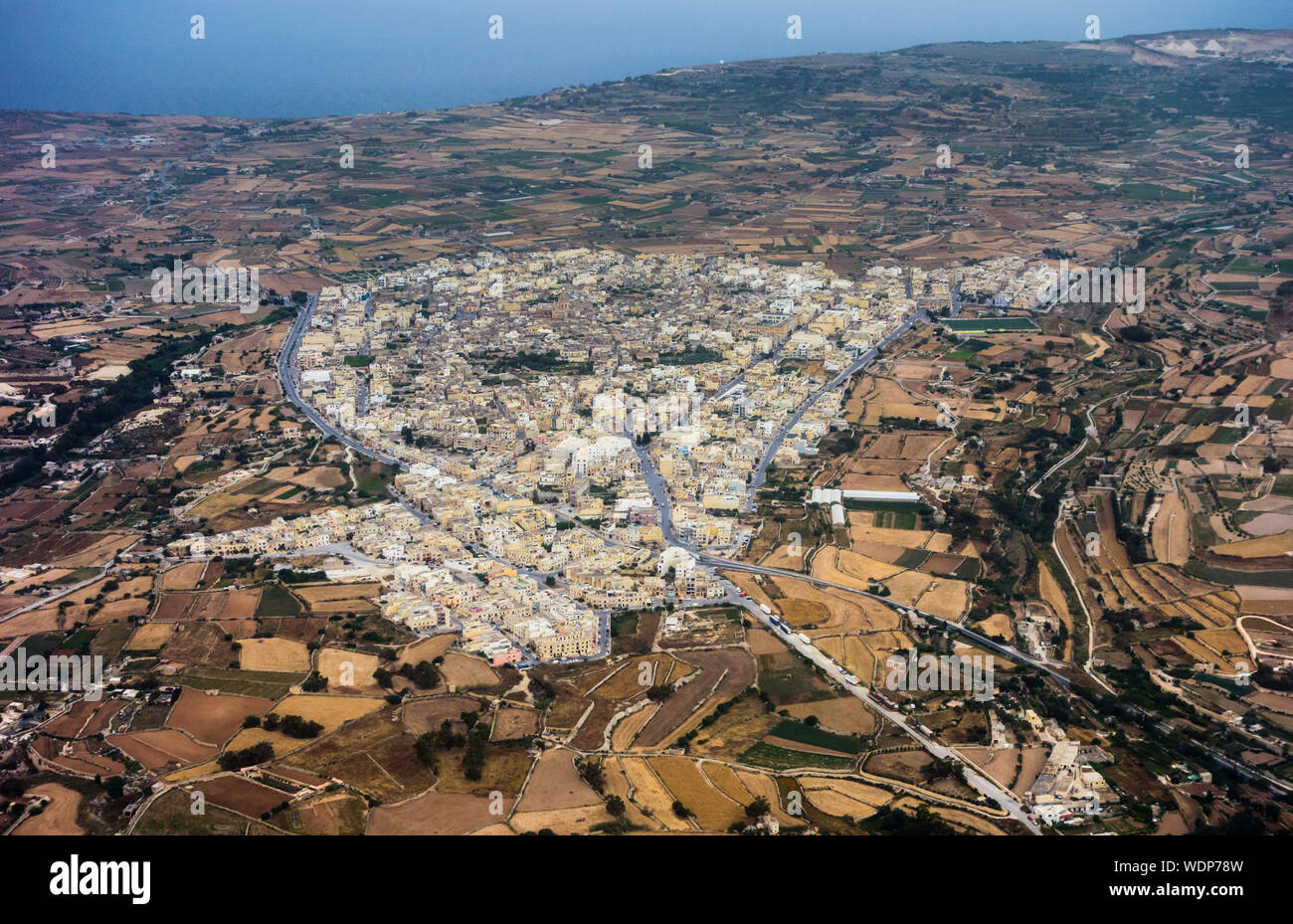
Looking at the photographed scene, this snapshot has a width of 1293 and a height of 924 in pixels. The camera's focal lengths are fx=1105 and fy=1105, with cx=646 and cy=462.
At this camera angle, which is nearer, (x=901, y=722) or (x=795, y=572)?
(x=901, y=722)

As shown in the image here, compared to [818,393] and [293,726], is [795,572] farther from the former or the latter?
[818,393]

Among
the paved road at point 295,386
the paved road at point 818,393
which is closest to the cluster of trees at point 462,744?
the paved road at point 818,393

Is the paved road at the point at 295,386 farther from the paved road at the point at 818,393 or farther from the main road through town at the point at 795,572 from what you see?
the paved road at the point at 818,393

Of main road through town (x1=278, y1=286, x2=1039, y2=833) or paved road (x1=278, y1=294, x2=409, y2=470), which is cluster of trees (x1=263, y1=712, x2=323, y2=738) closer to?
main road through town (x1=278, y1=286, x2=1039, y2=833)

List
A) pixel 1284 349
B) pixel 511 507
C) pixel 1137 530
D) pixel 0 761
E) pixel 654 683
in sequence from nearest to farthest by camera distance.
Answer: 1. pixel 0 761
2. pixel 654 683
3. pixel 1137 530
4. pixel 511 507
5. pixel 1284 349

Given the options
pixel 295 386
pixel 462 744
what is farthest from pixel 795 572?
pixel 295 386

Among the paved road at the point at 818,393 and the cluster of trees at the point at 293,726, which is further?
the paved road at the point at 818,393

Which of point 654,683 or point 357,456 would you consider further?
point 357,456

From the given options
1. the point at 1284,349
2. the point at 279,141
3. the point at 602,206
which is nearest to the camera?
the point at 1284,349

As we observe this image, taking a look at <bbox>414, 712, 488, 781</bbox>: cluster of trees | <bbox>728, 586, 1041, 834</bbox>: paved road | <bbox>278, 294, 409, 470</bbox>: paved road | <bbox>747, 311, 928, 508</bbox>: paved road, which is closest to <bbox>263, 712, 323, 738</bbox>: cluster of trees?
<bbox>414, 712, 488, 781</bbox>: cluster of trees
